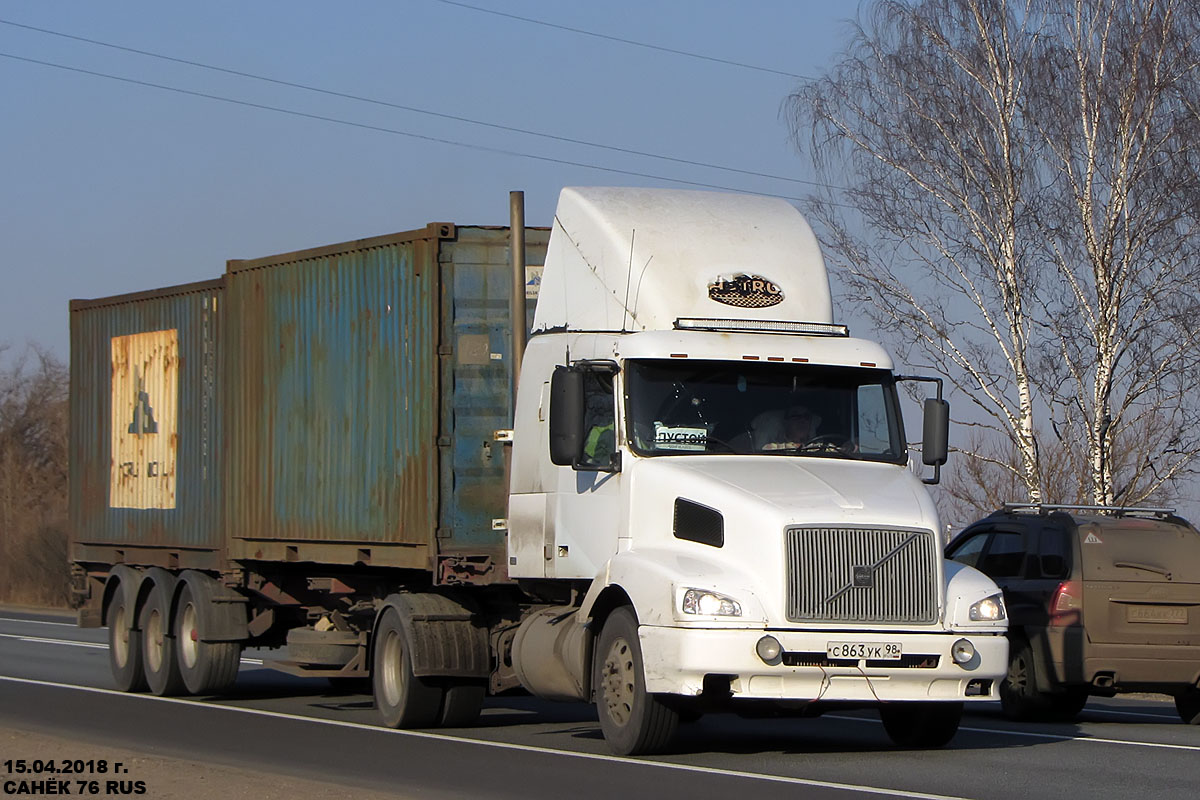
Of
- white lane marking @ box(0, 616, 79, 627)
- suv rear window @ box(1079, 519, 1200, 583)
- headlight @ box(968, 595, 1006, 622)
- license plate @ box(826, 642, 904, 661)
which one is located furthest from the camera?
white lane marking @ box(0, 616, 79, 627)

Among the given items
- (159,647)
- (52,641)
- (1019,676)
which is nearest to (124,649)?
(159,647)

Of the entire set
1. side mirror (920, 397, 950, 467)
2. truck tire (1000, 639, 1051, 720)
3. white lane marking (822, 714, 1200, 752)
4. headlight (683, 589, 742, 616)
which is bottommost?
white lane marking (822, 714, 1200, 752)

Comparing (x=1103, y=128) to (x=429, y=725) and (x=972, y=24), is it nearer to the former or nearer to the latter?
(x=972, y=24)

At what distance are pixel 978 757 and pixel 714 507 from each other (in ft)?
8.53

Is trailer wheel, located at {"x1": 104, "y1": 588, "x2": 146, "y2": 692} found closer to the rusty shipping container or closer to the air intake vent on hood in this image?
the rusty shipping container

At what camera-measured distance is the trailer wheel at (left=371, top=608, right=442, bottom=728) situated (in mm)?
15156

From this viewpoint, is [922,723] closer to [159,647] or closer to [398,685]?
[398,685]

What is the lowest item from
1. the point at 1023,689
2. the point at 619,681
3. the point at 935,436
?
the point at 1023,689

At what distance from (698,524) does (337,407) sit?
499 centimetres

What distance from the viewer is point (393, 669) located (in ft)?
51.0

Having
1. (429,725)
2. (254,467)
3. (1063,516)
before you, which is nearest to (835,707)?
(429,725)

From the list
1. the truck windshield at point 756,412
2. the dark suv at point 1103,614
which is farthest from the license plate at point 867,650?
the dark suv at point 1103,614

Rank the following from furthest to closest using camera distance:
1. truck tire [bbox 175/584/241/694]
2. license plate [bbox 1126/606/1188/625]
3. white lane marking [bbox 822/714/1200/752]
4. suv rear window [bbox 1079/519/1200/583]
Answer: truck tire [bbox 175/584/241/694] < suv rear window [bbox 1079/519/1200/583] < license plate [bbox 1126/606/1188/625] < white lane marking [bbox 822/714/1200/752]

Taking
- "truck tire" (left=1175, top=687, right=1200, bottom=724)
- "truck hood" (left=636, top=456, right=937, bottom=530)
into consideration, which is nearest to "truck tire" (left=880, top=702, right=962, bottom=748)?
"truck hood" (left=636, top=456, right=937, bottom=530)
